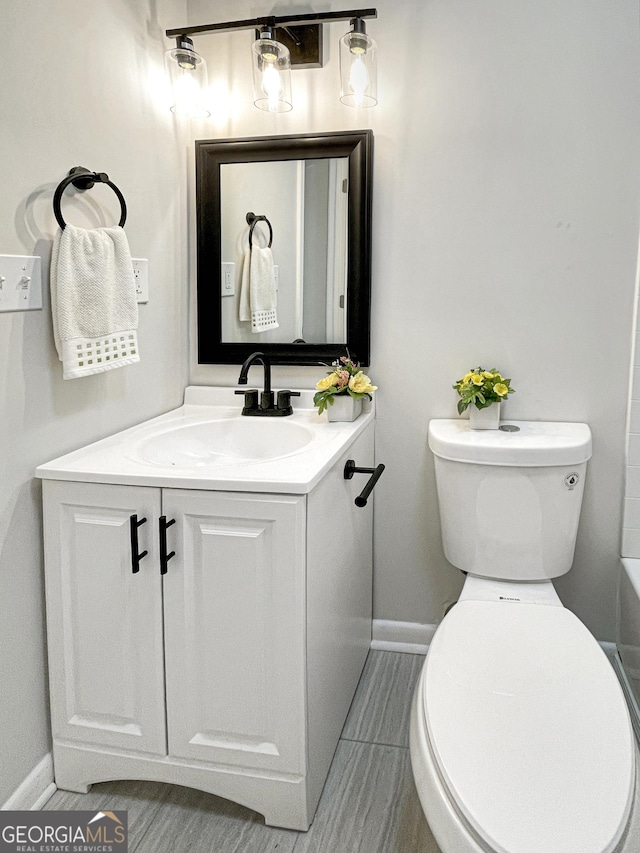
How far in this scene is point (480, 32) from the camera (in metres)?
1.97

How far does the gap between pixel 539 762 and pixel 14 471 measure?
1.13 metres

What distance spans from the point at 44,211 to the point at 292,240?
0.80 m

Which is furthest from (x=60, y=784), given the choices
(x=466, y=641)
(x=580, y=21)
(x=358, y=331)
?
(x=580, y=21)

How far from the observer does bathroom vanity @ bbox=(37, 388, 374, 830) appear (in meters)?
1.46

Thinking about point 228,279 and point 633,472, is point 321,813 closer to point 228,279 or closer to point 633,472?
point 633,472

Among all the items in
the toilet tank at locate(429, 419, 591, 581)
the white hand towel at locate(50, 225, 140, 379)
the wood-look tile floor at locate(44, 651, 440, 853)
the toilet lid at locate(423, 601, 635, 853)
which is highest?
the white hand towel at locate(50, 225, 140, 379)

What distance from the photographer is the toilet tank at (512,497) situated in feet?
6.06

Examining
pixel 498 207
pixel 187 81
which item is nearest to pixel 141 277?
pixel 187 81

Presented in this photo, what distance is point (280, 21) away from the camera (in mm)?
1947

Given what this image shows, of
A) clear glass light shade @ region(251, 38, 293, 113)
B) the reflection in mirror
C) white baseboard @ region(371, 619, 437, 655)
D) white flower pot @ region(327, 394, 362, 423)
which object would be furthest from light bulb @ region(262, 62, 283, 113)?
white baseboard @ region(371, 619, 437, 655)

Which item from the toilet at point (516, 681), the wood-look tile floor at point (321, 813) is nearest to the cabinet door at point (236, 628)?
the wood-look tile floor at point (321, 813)

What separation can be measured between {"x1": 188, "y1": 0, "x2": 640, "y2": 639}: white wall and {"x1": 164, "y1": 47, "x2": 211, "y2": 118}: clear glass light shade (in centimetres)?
18

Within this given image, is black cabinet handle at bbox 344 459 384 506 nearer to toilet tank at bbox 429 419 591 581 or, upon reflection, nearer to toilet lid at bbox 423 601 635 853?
toilet tank at bbox 429 419 591 581

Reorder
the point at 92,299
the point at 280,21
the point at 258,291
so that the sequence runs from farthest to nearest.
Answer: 1. the point at 258,291
2. the point at 280,21
3. the point at 92,299
